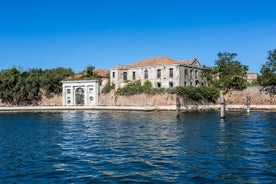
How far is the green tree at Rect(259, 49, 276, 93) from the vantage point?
203ft

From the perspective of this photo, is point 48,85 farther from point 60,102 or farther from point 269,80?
point 269,80

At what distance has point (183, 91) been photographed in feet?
204

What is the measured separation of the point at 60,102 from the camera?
245 feet

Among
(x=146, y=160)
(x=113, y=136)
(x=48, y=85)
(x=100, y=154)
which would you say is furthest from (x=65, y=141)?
(x=48, y=85)

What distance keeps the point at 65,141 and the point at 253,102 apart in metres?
50.8

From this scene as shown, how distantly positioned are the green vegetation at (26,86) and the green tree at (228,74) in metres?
35.2

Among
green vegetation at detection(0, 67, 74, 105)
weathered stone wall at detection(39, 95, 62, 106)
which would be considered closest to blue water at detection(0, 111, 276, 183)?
weathered stone wall at detection(39, 95, 62, 106)

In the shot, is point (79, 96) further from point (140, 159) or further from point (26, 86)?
point (140, 159)

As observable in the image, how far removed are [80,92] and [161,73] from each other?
1898cm

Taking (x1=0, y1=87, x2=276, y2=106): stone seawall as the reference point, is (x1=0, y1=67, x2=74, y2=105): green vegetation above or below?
above

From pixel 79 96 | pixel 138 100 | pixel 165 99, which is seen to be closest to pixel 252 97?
pixel 165 99

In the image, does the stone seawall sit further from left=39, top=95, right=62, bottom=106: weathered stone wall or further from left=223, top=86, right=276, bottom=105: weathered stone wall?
left=39, top=95, right=62, bottom=106: weathered stone wall

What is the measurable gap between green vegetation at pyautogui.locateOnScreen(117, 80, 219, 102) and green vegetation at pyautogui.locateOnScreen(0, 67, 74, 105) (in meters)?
17.9

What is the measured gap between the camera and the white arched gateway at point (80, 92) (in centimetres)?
7031
